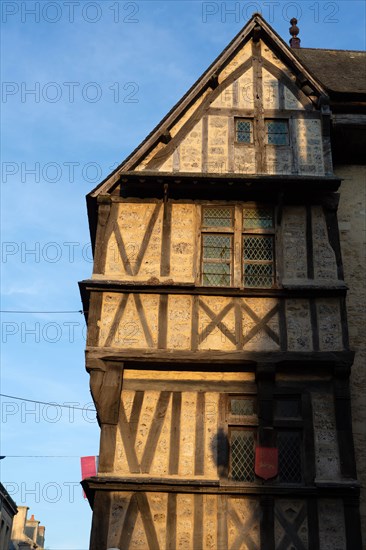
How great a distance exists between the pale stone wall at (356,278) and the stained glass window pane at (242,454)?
178 centimetres

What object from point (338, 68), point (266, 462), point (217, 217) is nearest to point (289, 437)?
point (266, 462)

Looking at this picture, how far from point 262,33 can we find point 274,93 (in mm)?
1262

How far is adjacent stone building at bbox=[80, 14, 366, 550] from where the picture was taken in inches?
429

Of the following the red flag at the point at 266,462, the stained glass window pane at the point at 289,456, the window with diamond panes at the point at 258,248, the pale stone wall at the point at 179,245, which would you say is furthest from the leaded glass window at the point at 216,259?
the red flag at the point at 266,462

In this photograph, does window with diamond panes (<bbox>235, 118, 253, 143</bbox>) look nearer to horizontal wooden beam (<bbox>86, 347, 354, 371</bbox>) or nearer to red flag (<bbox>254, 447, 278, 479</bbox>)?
horizontal wooden beam (<bbox>86, 347, 354, 371</bbox>)

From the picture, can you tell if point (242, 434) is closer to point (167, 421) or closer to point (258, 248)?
point (167, 421)

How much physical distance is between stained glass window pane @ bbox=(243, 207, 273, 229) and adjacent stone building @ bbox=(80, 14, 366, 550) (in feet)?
0.06

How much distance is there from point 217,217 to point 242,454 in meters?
4.02

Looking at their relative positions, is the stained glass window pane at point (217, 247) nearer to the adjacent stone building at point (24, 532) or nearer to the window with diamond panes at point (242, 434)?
the window with diamond panes at point (242, 434)

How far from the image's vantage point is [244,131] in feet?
46.1

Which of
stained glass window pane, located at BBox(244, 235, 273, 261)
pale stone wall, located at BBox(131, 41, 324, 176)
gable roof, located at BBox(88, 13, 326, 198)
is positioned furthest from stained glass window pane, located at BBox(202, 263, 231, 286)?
gable roof, located at BBox(88, 13, 326, 198)

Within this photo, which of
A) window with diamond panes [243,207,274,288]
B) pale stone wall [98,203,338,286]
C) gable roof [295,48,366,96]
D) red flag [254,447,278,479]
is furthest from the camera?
gable roof [295,48,366,96]

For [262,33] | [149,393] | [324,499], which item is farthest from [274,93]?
[324,499]

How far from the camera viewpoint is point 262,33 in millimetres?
14742
